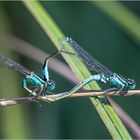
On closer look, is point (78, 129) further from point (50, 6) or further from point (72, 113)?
point (50, 6)

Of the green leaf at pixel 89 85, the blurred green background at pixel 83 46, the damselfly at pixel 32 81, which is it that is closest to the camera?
the green leaf at pixel 89 85

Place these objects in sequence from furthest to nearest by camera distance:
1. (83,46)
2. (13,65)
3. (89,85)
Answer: (83,46) → (13,65) → (89,85)

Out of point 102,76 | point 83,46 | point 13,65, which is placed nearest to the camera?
point 13,65

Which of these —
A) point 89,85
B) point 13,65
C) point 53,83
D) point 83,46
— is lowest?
point 89,85

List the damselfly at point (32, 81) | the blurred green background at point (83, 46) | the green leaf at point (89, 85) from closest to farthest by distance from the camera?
the green leaf at point (89, 85), the damselfly at point (32, 81), the blurred green background at point (83, 46)

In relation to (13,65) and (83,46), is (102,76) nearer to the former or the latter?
(13,65)

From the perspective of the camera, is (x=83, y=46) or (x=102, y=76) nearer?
(x=102, y=76)

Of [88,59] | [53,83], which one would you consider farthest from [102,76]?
[53,83]

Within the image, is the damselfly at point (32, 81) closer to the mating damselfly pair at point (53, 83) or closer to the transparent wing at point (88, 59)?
the mating damselfly pair at point (53, 83)

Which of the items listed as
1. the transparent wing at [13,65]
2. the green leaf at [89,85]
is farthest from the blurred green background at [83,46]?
the green leaf at [89,85]
